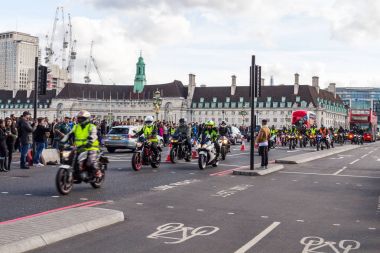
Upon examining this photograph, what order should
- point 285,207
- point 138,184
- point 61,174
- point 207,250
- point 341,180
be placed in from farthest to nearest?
1. point 341,180
2. point 138,184
3. point 61,174
4. point 285,207
5. point 207,250

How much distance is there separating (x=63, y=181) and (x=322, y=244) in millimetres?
6393

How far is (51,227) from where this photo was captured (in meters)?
7.85

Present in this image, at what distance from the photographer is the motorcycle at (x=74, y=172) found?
38.9 ft

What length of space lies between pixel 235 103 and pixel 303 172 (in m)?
136

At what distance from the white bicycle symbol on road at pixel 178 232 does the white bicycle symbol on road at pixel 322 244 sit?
1497 mm

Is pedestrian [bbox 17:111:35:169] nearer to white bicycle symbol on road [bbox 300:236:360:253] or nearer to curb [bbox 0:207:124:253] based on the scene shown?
curb [bbox 0:207:124:253]

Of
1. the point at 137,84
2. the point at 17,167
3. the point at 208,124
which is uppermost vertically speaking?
the point at 137,84

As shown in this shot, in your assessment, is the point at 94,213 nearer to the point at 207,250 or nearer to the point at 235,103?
the point at 207,250

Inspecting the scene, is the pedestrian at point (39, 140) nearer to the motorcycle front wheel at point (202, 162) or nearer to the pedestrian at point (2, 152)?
the pedestrian at point (2, 152)

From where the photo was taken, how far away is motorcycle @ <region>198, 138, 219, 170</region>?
19.3 meters

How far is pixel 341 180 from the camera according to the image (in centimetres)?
1691

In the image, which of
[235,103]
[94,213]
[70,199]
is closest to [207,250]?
[94,213]

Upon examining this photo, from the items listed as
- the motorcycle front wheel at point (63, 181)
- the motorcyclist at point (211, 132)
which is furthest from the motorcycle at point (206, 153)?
the motorcycle front wheel at point (63, 181)

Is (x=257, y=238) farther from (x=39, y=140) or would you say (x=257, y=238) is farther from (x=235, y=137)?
(x=235, y=137)
